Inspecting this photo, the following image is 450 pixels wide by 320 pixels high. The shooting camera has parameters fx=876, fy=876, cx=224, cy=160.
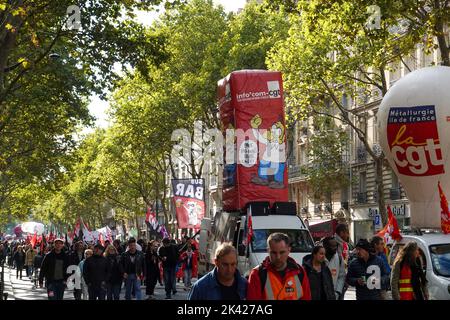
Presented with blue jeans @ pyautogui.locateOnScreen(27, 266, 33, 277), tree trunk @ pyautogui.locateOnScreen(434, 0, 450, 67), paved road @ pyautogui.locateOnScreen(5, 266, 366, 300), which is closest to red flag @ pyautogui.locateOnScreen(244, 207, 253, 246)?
paved road @ pyautogui.locateOnScreen(5, 266, 366, 300)

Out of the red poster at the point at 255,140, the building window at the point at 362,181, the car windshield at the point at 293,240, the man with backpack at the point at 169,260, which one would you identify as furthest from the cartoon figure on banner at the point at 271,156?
the building window at the point at 362,181

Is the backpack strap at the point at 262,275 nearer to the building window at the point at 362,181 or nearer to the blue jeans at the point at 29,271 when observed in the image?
the blue jeans at the point at 29,271

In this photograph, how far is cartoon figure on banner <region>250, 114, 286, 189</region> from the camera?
2041 cm

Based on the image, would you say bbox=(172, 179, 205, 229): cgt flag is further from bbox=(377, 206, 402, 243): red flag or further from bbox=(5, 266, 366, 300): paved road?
bbox=(377, 206, 402, 243): red flag

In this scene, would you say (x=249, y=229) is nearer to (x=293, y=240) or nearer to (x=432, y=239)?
(x=293, y=240)

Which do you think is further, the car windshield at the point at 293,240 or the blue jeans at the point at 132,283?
the blue jeans at the point at 132,283

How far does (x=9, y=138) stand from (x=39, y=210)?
347 ft

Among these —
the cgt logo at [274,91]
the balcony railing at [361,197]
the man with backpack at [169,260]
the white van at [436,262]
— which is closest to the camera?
the white van at [436,262]

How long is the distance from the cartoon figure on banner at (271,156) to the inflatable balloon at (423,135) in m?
2.99

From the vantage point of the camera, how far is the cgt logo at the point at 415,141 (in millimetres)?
20656

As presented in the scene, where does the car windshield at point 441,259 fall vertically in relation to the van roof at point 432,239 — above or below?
below

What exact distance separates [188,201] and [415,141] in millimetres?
14502

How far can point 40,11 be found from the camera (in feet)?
68.5

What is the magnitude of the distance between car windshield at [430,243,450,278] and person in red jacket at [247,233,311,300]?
22.6ft
